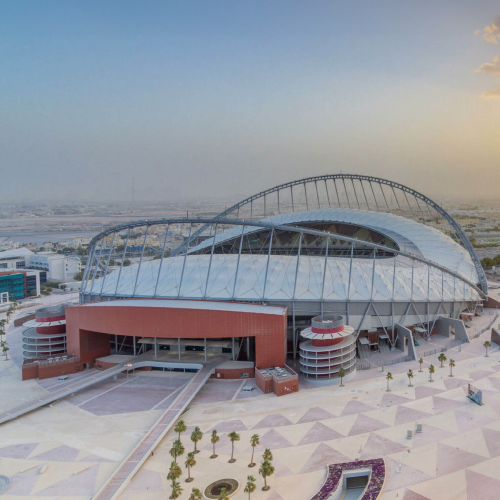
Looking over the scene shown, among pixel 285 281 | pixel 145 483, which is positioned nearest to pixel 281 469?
pixel 145 483

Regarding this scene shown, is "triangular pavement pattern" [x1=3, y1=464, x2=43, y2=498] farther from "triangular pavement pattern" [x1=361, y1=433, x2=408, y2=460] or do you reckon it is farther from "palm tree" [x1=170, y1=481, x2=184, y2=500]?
"triangular pavement pattern" [x1=361, y1=433, x2=408, y2=460]

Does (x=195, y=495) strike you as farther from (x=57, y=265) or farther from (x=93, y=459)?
(x=57, y=265)

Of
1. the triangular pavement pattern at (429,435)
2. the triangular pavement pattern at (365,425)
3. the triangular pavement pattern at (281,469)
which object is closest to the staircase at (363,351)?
the triangular pavement pattern at (365,425)

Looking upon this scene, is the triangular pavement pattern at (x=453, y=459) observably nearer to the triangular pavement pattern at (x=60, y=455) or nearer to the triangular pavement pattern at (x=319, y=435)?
the triangular pavement pattern at (x=319, y=435)

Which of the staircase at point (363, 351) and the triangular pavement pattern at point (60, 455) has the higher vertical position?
the staircase at point (363, 351)

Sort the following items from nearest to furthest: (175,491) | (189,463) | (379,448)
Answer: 1. (175,491)
2. (189,463)
3. (379,448)
